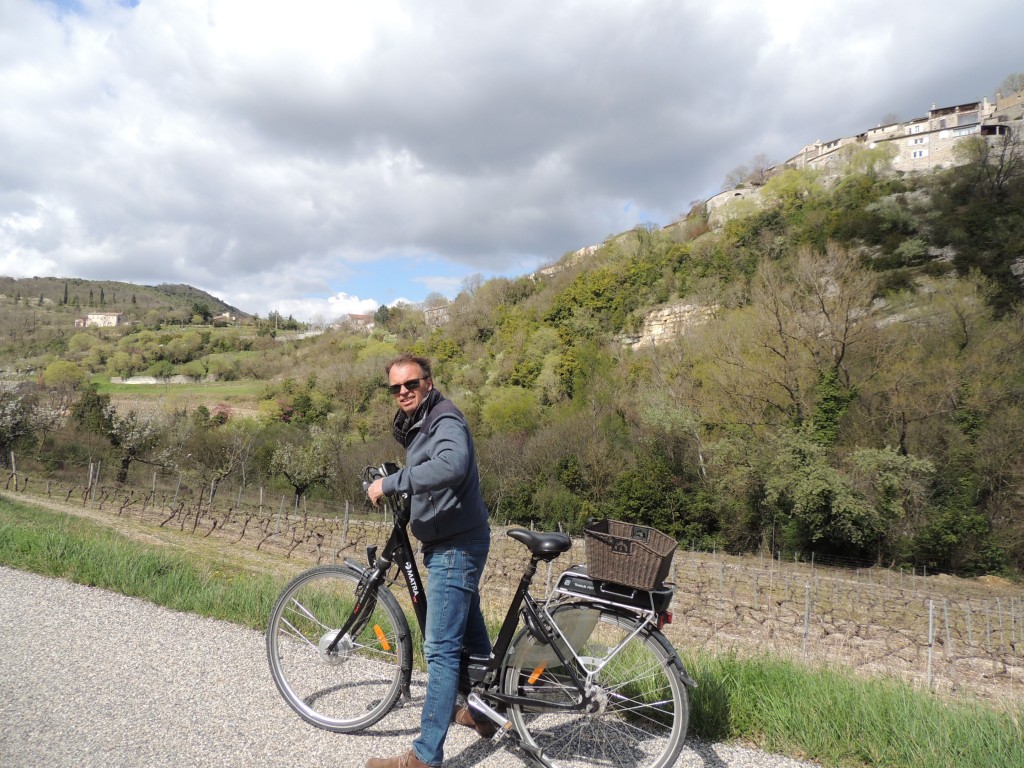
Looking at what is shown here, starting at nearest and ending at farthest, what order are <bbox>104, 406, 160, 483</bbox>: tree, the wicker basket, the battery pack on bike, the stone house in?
1. the wicker basket
2. the battery pack on bike
3. <bbox>104, 406, 160, 483</bbox>: tree
4. the stone house

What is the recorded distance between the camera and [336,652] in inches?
130

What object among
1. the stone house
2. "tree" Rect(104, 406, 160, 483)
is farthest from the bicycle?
the stone house

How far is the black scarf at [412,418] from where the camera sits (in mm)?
2938

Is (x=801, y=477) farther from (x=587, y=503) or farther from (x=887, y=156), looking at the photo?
(x=887, y=156)

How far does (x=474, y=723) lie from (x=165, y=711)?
4.98ft

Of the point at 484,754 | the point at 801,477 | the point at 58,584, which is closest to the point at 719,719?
the point at 484,754

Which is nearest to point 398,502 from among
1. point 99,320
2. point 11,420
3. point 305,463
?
point 305,463

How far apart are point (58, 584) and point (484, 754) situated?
4.28 metres

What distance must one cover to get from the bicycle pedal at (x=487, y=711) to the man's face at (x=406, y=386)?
136 cm

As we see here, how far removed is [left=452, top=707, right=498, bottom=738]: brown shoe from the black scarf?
132 centimetres

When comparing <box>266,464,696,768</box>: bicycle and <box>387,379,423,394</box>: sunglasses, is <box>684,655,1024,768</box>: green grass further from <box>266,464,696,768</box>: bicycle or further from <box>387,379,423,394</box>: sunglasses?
<box>387,379,423,394</box>: sunglasses

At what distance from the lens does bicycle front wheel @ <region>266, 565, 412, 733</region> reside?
308cm

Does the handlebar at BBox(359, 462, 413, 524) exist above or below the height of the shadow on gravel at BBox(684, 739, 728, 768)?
above

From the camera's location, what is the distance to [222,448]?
43.2m
